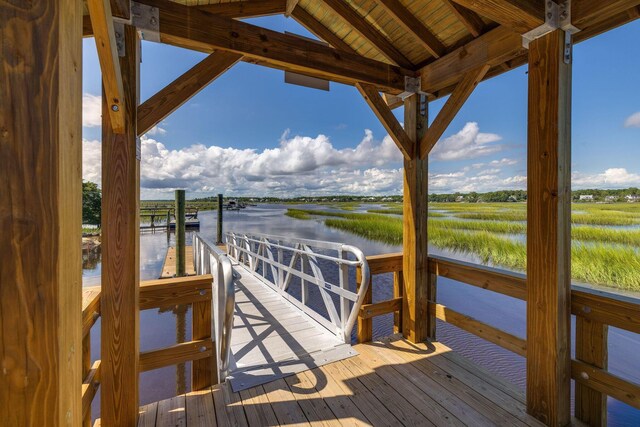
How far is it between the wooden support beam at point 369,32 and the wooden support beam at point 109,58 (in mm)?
1622

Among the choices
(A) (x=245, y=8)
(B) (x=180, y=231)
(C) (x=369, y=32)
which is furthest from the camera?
(B) (x=180, y=231)

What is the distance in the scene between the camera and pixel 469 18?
6.55 ft

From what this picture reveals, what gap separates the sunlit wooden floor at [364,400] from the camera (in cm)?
166

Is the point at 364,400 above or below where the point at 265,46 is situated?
below

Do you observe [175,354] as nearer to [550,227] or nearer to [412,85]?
[550,227]

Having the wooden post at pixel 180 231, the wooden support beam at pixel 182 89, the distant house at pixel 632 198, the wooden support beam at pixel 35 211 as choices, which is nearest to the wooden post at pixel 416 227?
the wooden support beam at pixel 182 89

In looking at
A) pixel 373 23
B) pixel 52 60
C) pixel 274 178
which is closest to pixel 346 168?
pixel 274 178

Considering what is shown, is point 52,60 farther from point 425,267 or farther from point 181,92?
point 425,267

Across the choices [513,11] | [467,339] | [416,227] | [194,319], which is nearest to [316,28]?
[513,11]

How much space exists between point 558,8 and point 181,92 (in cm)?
225

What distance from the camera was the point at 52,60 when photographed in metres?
0.47

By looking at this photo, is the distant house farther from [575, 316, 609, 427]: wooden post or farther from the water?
[575, 316, 609, 427]: wooden post

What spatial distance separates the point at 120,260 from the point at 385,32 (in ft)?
8.77

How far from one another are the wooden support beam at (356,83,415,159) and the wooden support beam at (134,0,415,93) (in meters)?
0.07
